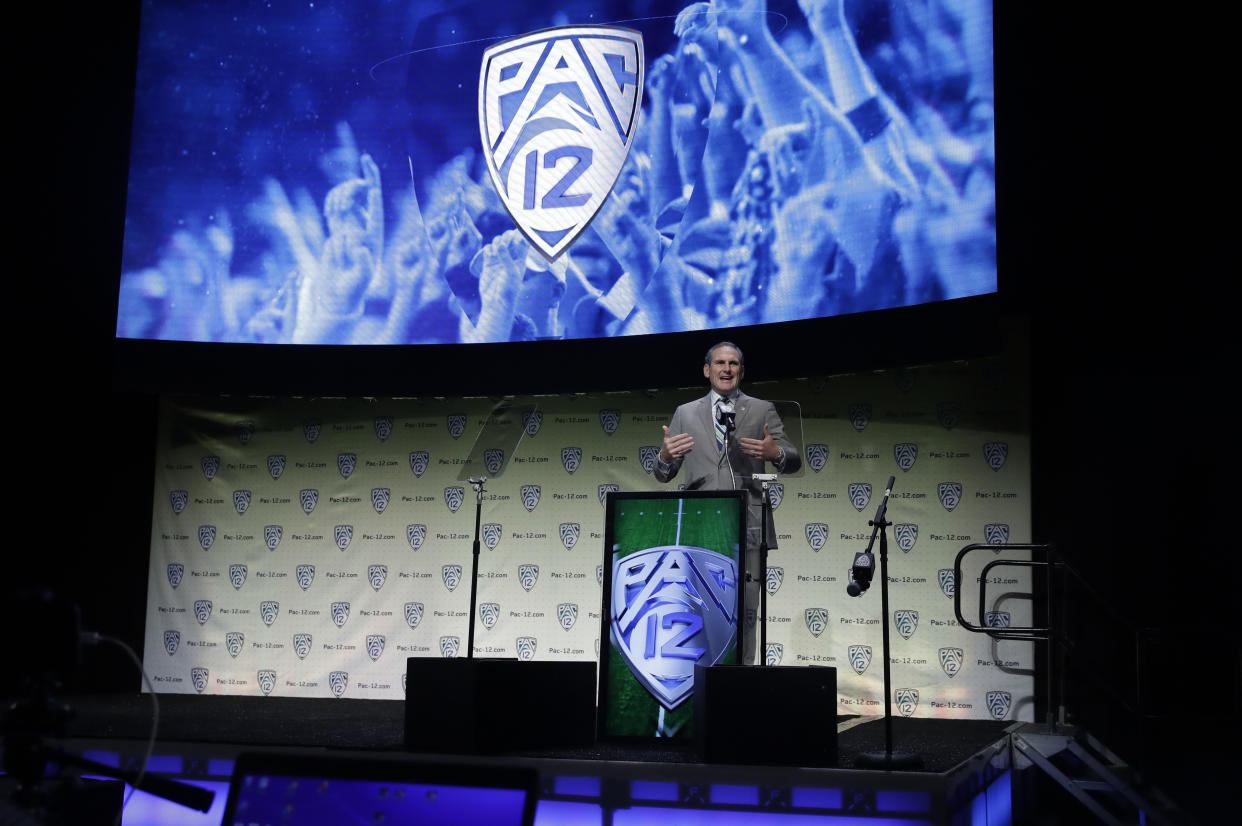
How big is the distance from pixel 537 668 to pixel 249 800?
265 cm

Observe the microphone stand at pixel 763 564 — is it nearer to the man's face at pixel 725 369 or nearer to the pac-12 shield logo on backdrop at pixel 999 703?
the man's face at pixel 725 369

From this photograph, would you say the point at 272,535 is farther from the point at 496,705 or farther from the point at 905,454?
the point at 905,454

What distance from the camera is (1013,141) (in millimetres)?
5703

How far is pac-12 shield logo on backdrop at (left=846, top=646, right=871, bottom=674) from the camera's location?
6.01m

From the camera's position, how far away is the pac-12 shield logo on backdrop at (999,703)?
570 centimetres

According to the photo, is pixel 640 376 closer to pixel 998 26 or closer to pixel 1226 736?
pixel 998 26

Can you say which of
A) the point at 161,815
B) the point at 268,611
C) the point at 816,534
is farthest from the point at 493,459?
the point at 268,611

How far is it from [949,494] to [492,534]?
2.74m

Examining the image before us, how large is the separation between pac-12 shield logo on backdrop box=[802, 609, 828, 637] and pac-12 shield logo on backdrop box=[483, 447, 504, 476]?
2.50 m

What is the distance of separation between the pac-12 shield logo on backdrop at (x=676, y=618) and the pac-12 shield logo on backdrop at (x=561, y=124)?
2585 millimetres

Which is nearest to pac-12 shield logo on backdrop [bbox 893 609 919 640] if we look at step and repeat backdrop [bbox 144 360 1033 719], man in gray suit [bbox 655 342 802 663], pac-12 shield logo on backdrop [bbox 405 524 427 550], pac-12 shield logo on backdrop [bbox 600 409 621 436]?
step and repeat backdrop [bbox 144 360 1033 719]

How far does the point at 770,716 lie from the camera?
11.5 feet

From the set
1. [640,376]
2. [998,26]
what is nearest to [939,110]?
[998,26]

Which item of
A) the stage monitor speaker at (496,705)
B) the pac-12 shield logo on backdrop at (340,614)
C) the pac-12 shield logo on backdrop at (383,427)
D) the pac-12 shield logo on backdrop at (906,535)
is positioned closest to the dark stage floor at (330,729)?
the stage monitor speaker at (496,705)
